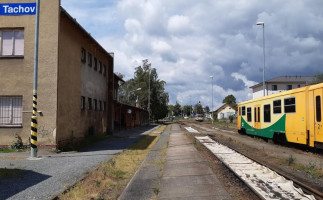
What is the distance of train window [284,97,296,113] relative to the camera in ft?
47.0

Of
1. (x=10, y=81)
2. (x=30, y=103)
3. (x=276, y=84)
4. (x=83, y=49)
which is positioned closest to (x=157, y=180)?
(x=30, y=103)

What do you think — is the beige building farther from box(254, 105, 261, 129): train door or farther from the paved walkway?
box(254, 105, 261, 129): train door

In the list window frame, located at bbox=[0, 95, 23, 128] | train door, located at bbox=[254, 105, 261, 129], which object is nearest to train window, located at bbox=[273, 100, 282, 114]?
train door, located at bbox=[254, 105, 261, 129]

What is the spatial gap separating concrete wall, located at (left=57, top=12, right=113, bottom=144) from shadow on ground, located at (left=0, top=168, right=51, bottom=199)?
546 centimetres

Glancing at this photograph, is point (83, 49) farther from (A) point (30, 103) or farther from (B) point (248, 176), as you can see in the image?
(B) point (248, 176)

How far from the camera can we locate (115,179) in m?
8.19

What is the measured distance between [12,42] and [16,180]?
884cm

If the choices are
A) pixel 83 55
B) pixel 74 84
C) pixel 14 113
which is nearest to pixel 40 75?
pixel 14 113

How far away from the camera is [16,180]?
7.63 metres

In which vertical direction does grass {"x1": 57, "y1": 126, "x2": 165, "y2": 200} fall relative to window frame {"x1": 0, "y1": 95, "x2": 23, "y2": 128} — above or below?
below

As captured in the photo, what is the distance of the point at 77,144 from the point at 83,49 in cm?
606

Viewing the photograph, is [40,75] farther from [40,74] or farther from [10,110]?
[10,110]

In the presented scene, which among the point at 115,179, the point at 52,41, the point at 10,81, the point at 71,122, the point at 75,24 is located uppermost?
the point at 75,24

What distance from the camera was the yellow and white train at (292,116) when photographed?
12.1 m
